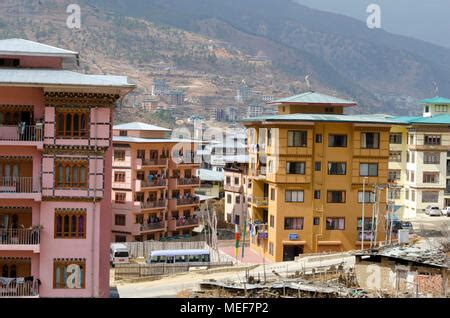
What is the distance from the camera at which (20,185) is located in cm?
2714

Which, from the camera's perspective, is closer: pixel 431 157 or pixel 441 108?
pixel 431 157

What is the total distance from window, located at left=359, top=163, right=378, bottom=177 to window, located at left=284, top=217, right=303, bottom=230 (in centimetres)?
404

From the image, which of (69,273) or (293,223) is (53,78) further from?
(293,223)

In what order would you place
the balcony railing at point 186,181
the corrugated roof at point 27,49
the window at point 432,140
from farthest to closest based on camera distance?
the window at point 432,140 < the balcony railing at point 186,181 < the corrugated roof at point 27,49

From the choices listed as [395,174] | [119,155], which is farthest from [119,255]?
[395,174]

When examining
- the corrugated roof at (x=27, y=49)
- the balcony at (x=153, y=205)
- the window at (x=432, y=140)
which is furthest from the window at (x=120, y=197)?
the corrugated roof at (x=27, y=49)

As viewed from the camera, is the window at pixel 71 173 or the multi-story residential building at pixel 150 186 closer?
the window at pixel 71 173

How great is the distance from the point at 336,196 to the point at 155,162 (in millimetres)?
15873

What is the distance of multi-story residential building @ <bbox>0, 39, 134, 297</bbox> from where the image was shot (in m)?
26.8

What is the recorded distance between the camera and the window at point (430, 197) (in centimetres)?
6781

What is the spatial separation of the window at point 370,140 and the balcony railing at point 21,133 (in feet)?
81.0

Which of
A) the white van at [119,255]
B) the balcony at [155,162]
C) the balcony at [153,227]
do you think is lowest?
the white van at [119,255]

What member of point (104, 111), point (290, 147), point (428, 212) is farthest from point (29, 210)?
point (428, 212)

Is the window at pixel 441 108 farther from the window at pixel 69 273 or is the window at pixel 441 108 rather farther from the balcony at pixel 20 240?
the balcony at pixel 20 240
